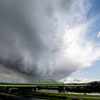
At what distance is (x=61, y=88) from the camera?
192m

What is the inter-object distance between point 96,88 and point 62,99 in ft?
446

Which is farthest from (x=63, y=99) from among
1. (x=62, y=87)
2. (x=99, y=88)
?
(x=62, y=87)

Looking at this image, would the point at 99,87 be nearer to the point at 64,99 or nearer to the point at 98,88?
the point at 98,88

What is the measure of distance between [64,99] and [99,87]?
5296 inches

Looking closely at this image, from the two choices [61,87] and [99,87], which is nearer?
[99,87]

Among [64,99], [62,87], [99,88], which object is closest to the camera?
[64,99]

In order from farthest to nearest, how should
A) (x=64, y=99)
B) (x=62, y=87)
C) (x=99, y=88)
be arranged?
(x=62, y=87)
(x=99, y=88)
(x=64, y=99)

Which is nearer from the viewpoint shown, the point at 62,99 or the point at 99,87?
the point at 62,99

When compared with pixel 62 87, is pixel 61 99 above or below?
below

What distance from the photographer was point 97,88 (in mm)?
152500

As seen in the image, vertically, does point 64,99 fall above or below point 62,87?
below

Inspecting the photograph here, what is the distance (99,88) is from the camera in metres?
149

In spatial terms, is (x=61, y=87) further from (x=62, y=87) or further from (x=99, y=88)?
(x=99, y=88)

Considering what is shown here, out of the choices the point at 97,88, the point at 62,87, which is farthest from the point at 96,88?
the point at 62,87
